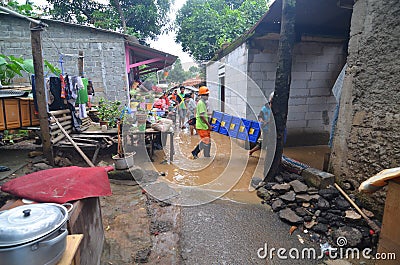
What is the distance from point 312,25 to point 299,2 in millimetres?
1445

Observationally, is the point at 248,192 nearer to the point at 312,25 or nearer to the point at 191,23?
the point at 312,25

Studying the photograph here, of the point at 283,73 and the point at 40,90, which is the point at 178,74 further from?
the point at 283,73

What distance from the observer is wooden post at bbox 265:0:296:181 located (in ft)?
11.9

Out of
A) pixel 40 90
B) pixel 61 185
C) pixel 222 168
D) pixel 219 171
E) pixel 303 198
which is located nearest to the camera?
pixel 61 185

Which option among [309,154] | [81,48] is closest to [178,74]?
[81,48]

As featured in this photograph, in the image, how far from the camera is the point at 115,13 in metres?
14.0

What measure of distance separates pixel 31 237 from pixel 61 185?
85cm

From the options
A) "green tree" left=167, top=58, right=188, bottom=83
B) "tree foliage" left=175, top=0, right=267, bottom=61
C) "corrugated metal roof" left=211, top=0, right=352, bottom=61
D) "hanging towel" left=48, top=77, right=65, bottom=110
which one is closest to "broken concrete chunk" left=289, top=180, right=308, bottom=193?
"corrugated metal roof" left=211, top=0, right=352, bottom=61

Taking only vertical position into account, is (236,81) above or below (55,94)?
above

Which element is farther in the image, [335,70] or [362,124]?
[335,70]

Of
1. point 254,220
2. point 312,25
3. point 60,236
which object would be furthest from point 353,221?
point 312,25

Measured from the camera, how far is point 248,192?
3.88 m

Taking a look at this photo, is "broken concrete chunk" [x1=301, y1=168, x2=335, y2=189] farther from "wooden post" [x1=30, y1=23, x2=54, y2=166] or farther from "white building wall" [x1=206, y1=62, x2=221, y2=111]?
"white building wall" [x1=206, y1=62, x2=221, y2=111]

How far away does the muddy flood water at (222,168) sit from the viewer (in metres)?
4.00
